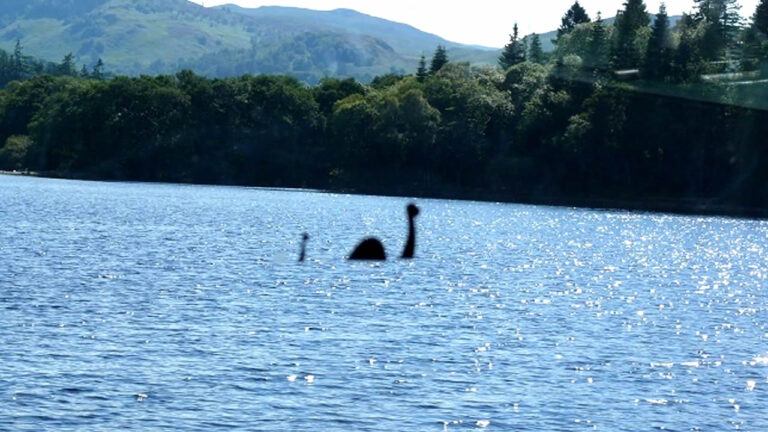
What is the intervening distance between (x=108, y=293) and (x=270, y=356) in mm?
21699

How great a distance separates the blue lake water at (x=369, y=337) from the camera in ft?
136

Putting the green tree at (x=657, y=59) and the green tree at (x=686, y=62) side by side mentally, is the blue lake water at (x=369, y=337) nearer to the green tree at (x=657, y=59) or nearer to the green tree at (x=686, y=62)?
the green tree at (x=686, y=62)

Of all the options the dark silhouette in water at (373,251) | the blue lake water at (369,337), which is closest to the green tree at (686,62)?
the blue lake water at (369,337)

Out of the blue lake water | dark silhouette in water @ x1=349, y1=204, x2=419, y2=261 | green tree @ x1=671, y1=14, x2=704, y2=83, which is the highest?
green tree @ x1=671, y1=14, x2=704, y2=83

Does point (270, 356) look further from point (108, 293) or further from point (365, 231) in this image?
point (365, 231)

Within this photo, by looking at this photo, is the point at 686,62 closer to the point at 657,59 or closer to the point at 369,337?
the point at 657,59

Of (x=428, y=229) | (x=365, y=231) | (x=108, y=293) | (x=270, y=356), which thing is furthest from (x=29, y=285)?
(x=428, y=229)

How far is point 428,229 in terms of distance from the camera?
148000 millimetres

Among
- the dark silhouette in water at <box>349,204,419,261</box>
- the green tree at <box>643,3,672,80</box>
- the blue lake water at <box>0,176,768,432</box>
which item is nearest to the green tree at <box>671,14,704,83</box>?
the green tree at <box>643,3,672,80</box>

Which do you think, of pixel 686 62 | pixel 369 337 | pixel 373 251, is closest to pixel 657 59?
pixel 686 62

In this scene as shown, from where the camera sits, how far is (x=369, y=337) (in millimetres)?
56281

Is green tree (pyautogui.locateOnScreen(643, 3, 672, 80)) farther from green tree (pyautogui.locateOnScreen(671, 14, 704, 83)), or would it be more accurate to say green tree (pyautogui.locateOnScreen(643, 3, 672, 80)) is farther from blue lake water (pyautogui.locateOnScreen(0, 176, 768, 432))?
blue lake water (pyautogui.locateOnScreen(0, 176, 768, 432))

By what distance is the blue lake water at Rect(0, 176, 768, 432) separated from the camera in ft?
136

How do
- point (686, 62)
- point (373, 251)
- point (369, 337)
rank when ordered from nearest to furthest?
point (373, 251), point (369, 337), point (686, 62)
